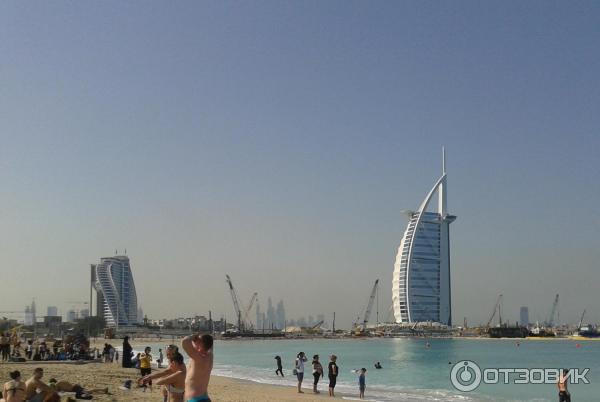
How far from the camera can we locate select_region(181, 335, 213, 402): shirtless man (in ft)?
22.8

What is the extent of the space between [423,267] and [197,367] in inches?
6645

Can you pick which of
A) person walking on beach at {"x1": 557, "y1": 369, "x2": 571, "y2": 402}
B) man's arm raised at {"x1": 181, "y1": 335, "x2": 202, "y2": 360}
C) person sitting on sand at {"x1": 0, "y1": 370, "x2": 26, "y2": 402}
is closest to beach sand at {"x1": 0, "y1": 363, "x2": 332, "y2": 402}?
person sitting on sand at {"x1": 0, "y1": 370, "x2": 26, "y2": 402}

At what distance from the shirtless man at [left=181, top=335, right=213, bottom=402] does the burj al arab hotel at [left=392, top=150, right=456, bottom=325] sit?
16358 cm

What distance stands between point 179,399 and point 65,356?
74.2ft

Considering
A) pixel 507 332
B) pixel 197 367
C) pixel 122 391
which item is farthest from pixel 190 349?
pixel 507 332

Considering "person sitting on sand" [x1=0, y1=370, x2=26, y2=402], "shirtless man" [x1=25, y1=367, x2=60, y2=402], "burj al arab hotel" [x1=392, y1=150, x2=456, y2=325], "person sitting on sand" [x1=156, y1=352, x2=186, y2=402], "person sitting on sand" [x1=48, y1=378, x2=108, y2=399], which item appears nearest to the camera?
"person sitting on sand" [x1=156, y1=352, x2=186, y2=402]

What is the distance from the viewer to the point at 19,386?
993cm

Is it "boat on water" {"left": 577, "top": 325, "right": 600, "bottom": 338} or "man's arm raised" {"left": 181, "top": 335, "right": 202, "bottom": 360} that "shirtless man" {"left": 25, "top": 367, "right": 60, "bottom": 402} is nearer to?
"man's arm raised" {"left": 181, "top": 335, "right": 202, "bottom": 360}

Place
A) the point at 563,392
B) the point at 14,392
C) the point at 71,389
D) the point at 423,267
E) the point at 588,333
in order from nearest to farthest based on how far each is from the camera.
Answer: the point at 14,392 < the point at 71,389 < the point at 563,392 < the point at 423,267 < the point at 588,333

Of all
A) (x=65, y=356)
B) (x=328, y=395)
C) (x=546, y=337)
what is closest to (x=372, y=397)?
(x=328, y=395)

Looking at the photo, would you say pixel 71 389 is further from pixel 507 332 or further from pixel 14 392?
pixel 507 332

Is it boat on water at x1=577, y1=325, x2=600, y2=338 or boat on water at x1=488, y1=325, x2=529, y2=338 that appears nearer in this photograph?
boat on water at x1=488, y1=325, x2=529, y2=338

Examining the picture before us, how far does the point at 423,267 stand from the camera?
172 meters

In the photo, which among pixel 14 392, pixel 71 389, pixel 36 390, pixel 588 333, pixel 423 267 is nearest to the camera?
pixel 14 392
